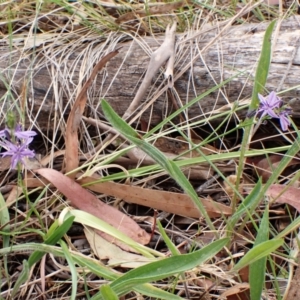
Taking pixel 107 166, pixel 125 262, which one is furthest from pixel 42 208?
pixel 125 262

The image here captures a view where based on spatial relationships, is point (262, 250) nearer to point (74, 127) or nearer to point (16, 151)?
point (16, 151)

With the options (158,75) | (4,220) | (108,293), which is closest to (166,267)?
(108,293)

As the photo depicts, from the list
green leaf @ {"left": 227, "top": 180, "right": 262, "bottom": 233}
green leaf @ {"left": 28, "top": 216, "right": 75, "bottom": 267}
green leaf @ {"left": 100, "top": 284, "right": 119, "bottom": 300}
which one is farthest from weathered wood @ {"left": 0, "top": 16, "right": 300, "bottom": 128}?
green leaf @ {"left": 100, "top": 284, "right": 119, "bottom": 300}

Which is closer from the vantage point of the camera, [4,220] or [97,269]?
[97,269]

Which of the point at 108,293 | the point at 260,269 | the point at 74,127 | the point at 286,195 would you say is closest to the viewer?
the point at 108,293

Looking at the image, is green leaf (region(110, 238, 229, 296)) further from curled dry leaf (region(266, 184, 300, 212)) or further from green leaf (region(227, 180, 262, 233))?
curled dry leaf (region(266, 184, 300, 212))

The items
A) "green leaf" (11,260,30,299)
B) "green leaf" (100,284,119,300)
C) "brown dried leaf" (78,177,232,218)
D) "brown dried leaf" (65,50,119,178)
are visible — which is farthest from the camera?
"brown dried leaf" (65,50,119,178)

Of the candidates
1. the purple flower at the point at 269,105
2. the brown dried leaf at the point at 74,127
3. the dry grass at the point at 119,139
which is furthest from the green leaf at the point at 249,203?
the brown dried leaf at the point at 74,127
